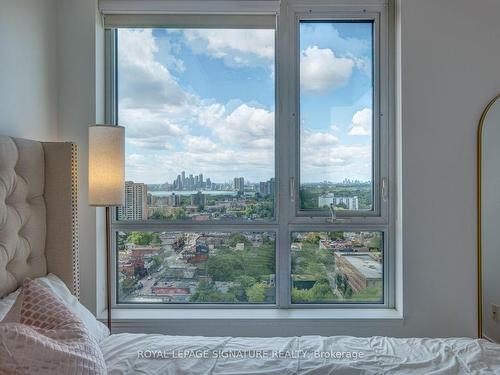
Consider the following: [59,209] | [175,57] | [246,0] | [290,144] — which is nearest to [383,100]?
[290,144]

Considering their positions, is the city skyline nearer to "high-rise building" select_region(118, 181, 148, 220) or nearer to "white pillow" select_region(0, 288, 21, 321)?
"high-rise building" select_region(118, 181, 148, 220)

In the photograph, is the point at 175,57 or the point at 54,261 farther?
the point at 175,57

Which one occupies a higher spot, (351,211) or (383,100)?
(383,100)

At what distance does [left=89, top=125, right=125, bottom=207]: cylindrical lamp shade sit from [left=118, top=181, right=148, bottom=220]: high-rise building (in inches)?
18.1

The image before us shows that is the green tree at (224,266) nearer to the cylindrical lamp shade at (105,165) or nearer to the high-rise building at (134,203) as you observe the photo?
the high-rise building at (134,203)

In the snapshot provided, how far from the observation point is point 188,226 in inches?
95.0

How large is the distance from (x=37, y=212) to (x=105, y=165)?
39 cm

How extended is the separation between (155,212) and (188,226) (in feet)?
0.78

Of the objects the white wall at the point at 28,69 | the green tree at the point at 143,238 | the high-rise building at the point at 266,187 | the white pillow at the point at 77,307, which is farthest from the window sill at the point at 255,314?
the white wall at the point at 28,69

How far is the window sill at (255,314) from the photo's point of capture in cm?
221

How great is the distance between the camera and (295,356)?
1.40m

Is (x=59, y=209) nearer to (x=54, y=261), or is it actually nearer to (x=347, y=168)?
(x=54, y=261)

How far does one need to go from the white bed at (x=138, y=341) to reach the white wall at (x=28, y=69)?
21cm

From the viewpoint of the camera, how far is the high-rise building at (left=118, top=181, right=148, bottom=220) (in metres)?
2.43
